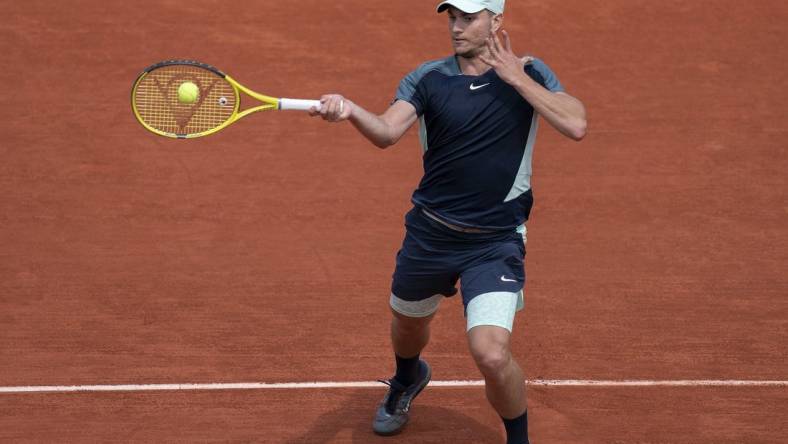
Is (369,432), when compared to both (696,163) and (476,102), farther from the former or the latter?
(696,163)

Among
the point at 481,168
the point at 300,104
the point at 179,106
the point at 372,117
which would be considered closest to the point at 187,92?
the point at 179,106

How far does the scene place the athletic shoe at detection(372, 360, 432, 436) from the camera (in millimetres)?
7523

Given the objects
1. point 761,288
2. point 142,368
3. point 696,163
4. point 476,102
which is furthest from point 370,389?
point 696,163

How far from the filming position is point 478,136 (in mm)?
6594

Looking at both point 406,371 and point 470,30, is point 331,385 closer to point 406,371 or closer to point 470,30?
point 406,371

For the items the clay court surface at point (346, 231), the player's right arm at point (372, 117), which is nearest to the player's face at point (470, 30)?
the player's right arm at point (372, 117)

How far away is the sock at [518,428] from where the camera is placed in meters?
6.71

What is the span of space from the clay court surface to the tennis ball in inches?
79.8

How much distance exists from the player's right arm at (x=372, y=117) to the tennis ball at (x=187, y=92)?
3.23 ft

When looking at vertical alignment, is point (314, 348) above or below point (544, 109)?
below

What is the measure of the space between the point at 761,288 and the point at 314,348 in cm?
335

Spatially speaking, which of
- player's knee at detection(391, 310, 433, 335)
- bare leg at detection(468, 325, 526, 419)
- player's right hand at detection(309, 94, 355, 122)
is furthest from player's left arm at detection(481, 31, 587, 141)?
player's knee at detection(391, 310, 433, 335)

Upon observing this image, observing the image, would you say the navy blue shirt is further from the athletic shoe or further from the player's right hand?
the athletic shoe

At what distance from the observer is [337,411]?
7766 millimetres
